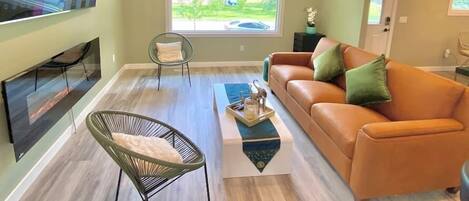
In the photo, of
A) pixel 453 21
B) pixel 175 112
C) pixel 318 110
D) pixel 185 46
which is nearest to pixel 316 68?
pixel 318 110

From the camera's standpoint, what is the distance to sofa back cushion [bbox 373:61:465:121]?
7.75 ft

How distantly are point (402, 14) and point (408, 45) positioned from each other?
0.61 meters

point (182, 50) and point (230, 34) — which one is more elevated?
point (230, 34)

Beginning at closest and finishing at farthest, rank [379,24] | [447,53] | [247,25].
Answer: [379,24] → [247,25] → [447,53]

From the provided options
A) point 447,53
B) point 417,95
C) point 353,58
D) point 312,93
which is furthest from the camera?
point 447,53

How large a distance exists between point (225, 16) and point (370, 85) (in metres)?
3.95

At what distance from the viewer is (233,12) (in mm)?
6371

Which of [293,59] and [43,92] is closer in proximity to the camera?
[43,92]

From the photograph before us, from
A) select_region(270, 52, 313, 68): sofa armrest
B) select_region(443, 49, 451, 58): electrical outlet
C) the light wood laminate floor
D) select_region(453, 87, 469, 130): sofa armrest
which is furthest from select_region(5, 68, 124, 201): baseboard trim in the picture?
select_region(443, 49, 451, 58): electrical outlet

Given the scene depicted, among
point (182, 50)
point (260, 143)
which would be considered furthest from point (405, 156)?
point (182, 50)

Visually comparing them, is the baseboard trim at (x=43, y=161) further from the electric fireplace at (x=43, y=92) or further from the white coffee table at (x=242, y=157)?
the white coffee table at (x=242, y=157)

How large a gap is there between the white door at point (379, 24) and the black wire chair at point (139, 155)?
192 inches

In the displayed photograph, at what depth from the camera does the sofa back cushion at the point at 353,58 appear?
3457mm

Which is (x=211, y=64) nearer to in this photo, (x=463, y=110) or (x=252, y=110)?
(x=252, y=110)
